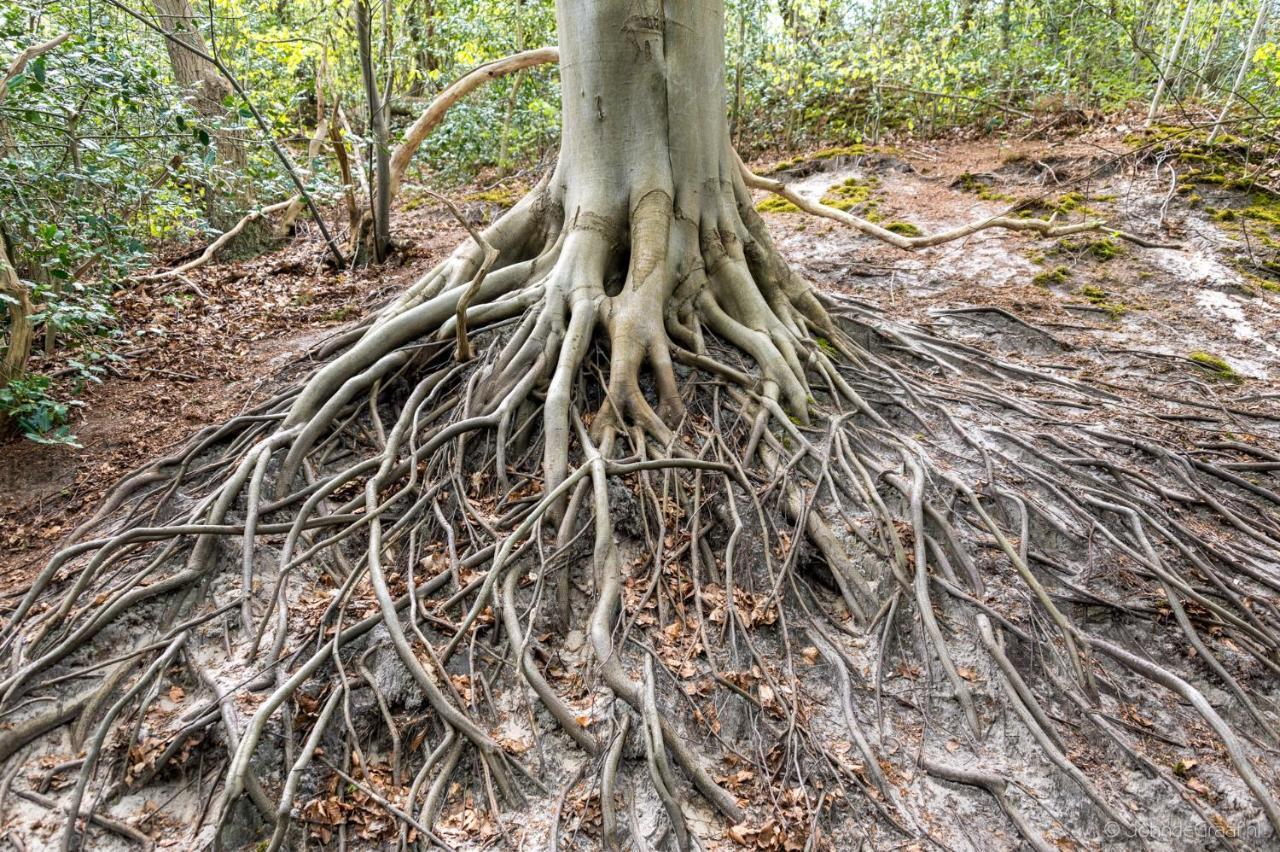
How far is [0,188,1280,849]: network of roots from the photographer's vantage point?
2.44 meters

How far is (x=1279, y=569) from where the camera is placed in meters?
3.17

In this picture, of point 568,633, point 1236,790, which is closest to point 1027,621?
point 1236,790

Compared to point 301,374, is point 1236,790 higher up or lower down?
lower down

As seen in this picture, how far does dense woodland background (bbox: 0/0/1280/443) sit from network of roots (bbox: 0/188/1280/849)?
296 centimetres

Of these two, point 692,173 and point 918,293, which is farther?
point 918,293

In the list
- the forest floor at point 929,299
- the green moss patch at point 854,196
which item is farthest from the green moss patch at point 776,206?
the green moss patch at point 854,196

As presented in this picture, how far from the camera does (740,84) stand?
10383 millimetres

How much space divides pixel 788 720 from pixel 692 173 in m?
3.28

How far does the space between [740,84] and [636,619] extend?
32.0ft

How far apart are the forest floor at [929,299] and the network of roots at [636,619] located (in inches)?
31.6

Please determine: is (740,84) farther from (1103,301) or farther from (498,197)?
(1103,301)

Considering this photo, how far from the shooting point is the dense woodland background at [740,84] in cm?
608

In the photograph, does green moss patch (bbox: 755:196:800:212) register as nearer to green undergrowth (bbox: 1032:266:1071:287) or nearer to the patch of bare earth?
green undergrowth (bbox: 1032:266:1071:287)

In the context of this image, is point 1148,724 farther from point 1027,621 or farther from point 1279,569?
point 1279,569
